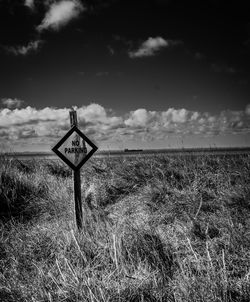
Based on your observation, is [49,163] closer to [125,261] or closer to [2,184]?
[2,184]

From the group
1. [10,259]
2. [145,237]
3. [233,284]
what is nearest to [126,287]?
[233,284]

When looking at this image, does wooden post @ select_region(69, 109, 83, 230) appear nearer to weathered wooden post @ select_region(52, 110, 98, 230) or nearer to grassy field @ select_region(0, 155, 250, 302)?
weathered wooden post @ select_region(52, 110, 98, 230)

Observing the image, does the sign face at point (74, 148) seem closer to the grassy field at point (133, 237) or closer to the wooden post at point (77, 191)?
the wooden post at point (77, 191)

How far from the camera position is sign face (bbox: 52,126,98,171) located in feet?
13.9

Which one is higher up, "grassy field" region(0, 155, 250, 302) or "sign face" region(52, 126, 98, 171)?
"sign face" region(52, 126, 98, 171)

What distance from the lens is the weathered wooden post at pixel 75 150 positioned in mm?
4223

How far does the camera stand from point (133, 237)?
3.49 meters

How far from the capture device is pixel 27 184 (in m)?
6.71

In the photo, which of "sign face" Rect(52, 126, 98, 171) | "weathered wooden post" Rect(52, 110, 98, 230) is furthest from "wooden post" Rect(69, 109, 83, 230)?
"sign face" Rect(52, 126, 98, 171)

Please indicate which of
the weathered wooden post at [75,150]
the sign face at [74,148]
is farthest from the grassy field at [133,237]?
the sign face at [74,148]

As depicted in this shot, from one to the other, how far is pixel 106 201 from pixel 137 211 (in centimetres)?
103

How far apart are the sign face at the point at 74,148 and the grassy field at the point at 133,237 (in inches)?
36.3

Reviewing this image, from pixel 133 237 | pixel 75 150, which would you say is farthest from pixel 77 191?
pixel 133 237

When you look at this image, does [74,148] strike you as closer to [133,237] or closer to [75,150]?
[75,150]
